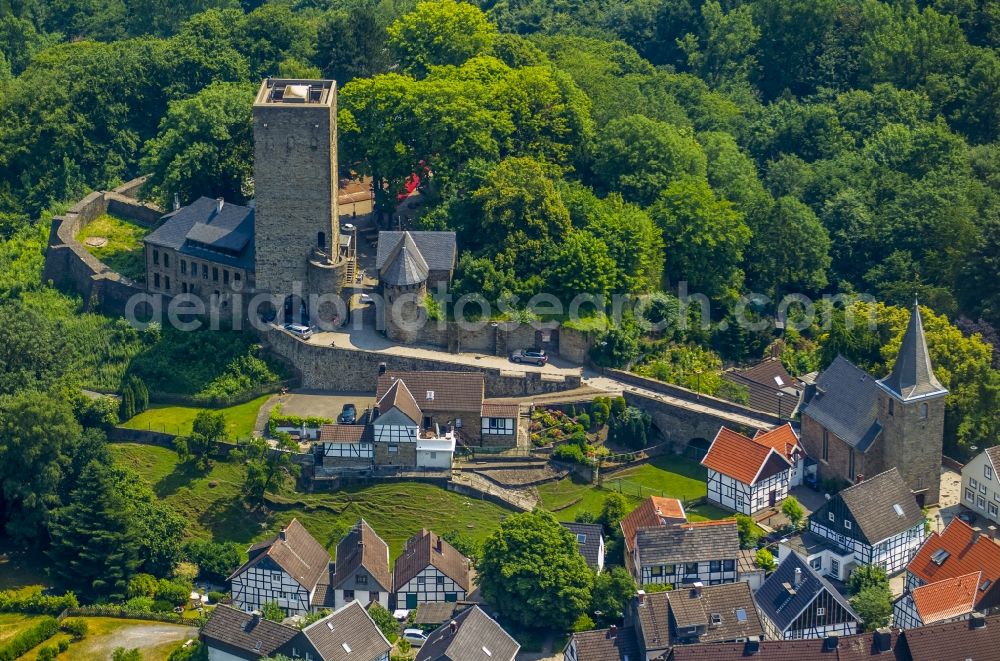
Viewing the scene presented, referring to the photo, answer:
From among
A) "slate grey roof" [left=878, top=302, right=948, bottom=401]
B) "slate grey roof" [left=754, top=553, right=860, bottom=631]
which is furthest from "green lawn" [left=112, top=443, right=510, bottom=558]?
"slate grey roof" [left=878, top=302, right=948, bottom=401]

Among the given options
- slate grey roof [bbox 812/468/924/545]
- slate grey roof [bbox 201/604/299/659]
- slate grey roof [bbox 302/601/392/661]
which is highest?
slate grey roof [bbox 812/468/924/545]

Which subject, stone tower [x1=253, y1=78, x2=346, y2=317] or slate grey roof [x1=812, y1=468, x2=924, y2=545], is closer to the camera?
slate grey roof [x1=812, y1=468, x2=924, y2=545]

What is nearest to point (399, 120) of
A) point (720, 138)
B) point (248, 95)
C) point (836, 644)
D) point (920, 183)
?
point (248, 95)

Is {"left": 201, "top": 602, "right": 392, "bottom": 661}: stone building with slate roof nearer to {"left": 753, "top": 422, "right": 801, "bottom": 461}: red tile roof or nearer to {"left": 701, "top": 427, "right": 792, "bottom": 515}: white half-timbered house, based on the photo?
{"left": 701, "top": 427, "right": 792, "bottom": 515}: white half-timbered house

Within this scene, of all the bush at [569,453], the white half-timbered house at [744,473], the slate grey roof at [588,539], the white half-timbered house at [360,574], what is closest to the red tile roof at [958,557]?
the white half-timbered house at [744,473]

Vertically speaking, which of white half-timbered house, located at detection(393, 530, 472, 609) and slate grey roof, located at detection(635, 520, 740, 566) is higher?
slate grey roof, located at detection(635, 520, 740, 566)
